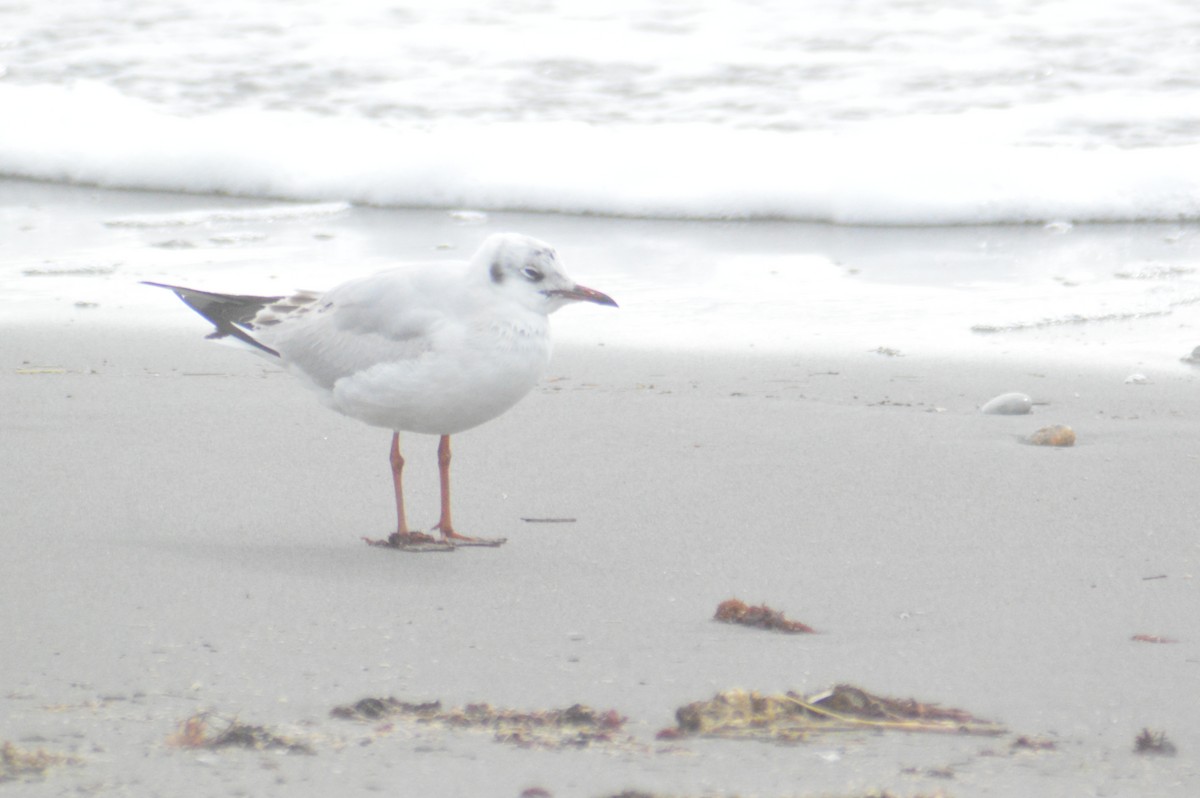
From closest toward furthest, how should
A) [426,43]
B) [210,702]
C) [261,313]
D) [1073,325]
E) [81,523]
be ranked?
[210,702] → [81,523] → [261,313] → [1073,325] → [426,43]

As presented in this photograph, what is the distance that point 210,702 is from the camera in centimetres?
259

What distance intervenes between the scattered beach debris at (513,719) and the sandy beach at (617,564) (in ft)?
0.13

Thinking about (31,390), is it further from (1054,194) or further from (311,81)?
(311,81)

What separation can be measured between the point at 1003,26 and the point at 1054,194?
444 centimetres

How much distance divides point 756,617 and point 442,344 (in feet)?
3.37

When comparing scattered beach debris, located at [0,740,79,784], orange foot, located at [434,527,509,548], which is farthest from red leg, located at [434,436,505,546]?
scattered beach debris, located at [0,740,79,784]

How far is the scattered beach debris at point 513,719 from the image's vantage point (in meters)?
2.47

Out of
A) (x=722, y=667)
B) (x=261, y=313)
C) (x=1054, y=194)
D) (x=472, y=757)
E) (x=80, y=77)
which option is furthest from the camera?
(x=80, y=77)

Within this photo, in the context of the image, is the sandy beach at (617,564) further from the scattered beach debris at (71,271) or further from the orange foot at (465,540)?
the scattered beach debris at (71,271)

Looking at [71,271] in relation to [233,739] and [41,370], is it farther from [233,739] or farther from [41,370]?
[233,739]

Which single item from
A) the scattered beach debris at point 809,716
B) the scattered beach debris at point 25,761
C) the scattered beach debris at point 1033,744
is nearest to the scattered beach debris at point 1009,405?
the scattered beach debris at point 809,716

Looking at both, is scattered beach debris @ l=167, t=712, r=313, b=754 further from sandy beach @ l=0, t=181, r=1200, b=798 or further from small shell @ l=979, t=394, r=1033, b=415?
small shell @ l=979, t=394, r=1033, b=415

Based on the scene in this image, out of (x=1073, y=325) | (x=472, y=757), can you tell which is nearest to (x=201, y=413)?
(x=472, y=757)

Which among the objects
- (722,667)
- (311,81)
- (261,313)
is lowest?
(722,667)
